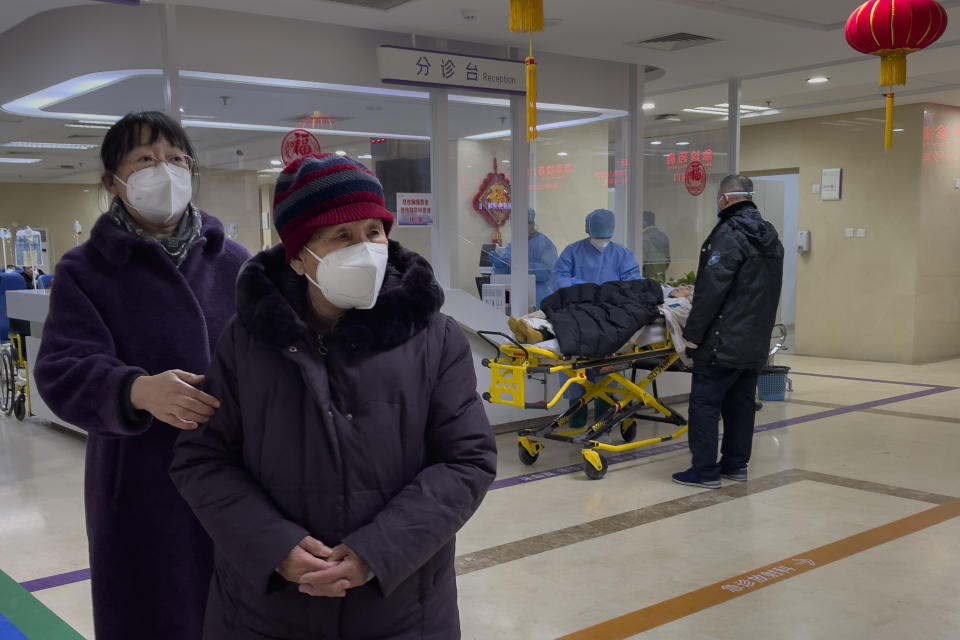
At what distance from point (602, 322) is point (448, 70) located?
2.19m

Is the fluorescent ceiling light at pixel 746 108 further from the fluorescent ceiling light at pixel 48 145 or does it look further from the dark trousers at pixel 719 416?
the fluorescent ceiling light at pixel 48 145

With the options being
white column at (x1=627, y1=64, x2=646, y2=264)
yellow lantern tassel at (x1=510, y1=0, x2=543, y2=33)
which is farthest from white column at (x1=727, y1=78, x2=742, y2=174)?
yellow lantern tassel at (x1=510, y1=0, x2=543, y2=33)

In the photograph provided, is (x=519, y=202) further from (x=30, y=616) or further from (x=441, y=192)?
(x=30, y=616)

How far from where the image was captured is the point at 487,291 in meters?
6.64

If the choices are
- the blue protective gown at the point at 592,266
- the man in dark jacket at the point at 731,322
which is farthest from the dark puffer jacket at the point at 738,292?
the blue protective gown at the point at 592,266

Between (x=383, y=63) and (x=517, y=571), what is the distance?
3.62m

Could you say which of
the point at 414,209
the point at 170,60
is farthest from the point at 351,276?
the point at 414,209

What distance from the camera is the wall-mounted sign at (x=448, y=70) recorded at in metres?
5.89

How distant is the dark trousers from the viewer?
4.92 m

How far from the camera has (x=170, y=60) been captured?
518 cm

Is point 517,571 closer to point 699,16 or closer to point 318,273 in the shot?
point 318,273

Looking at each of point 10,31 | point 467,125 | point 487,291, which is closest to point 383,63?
point 467,125

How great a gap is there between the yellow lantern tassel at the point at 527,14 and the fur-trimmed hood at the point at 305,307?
2.51m

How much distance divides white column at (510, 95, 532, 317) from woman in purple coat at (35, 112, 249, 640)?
4.89 m
